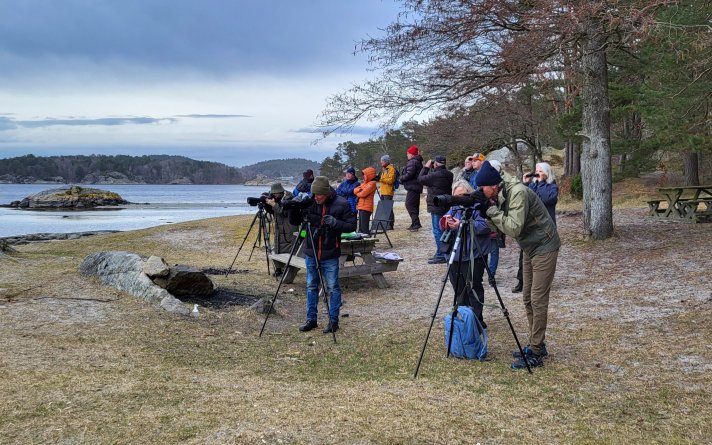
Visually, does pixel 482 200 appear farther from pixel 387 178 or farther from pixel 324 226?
pixel 387 178

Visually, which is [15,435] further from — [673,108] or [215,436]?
[673,108]

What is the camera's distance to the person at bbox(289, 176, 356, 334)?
7.42 meters

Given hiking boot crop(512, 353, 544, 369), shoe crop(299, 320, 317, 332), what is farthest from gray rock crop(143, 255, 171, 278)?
hiking boot crop(512, 353, 544, 369)

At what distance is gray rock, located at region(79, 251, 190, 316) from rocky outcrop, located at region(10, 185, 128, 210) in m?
49.2

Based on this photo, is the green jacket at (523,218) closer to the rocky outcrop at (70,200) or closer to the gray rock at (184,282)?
the gray rock at (184,282)

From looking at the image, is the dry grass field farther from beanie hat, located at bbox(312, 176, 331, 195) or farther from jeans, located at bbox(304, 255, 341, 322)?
beanie hat, located at bbox(312, 176, 331, 195)

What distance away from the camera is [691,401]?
502 cm

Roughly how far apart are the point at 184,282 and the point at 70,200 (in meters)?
54.3

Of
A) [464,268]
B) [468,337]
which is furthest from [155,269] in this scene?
[468,337]

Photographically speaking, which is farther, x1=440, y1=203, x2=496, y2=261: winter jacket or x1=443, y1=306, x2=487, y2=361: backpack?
x1=440, y1=203, x2=496, y2=261: winter jacket

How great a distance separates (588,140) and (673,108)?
2160 mm

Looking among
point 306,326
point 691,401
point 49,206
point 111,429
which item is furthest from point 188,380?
point 49,206

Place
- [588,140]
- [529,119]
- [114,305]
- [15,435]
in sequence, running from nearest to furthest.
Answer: [15,435] → [114,305] → [588,140] → [529,119]

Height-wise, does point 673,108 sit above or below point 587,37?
below
